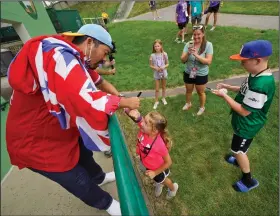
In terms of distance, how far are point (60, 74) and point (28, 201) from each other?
8.11 feet

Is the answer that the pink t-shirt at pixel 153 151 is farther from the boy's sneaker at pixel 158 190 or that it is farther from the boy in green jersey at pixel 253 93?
the boy in green jersey at pixel 253 93

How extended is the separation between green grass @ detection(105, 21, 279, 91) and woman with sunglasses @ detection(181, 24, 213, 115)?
6.06 feet

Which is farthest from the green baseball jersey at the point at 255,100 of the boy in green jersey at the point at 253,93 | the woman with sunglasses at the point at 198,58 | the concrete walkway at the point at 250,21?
Answer: the concrete walkway at the point at 250,21

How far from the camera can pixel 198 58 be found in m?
3.47

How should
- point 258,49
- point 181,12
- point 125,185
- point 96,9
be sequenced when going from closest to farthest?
point 125,185
point 258,49
point 181,12
point 96,9

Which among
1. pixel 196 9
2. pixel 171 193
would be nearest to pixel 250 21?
pixel 196 9

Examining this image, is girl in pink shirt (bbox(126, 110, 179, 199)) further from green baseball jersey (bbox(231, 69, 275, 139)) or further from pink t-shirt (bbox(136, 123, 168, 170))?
green baseball jersey (bbox(231, 69, 275, 139))

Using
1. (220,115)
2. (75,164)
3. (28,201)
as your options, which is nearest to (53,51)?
(75,164)

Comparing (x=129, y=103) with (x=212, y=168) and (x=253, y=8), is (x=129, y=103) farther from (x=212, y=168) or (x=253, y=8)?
(x=253, y=8)

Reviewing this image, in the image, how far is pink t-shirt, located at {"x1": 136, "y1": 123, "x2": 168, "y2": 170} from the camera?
85.7 inches

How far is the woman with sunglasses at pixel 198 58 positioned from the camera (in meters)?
3.45

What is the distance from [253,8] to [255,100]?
12.3 metres

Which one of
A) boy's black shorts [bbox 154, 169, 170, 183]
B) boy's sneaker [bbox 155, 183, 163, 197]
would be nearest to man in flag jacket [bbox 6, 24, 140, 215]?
boy's black shorts [bbox 154, 169, 170, 183]

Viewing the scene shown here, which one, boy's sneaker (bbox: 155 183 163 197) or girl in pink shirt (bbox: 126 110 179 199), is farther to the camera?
boy's sneaker (bbox: 155 183 163 197)
